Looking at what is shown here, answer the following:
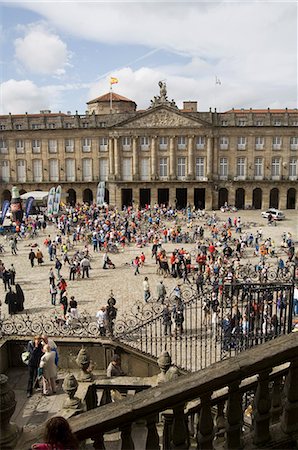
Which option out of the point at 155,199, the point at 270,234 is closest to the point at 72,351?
the point at 270,234

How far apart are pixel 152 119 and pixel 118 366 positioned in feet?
148

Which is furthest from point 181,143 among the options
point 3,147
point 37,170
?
point 3,147

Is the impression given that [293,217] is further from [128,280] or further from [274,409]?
[274,409]

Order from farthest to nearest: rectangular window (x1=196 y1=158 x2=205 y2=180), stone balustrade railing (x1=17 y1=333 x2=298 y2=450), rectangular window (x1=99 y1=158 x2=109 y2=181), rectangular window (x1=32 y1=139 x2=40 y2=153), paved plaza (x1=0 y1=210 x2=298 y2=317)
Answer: rectangular window (x1=32 y1=139 x2=40 y2=153) → rectangular window (x1=99 y1=158 x2=109 y2=181) → rectangular window (x1=196 y1=158 x2=205 y2=180) → paved plaza (x1=0 y1=210 x2=298 y2=317) → stone balustrade railing (x1=17 y1=333 x2=298 y2=450)

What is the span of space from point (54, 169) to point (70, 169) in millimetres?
2083

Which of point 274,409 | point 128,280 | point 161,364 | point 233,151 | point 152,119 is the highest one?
point 152,119

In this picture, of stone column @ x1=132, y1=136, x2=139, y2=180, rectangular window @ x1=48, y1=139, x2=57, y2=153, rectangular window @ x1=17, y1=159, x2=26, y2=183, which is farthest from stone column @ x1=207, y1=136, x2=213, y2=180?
rectangular window @ x1=17, y1=159, x2=26, y2=183

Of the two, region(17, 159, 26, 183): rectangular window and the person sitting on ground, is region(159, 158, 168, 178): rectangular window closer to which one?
region(17, 159, 26, 183): rectangular window

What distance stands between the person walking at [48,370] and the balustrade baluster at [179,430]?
210 inches

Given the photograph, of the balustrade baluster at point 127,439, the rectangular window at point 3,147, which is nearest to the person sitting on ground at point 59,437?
the balustrade baluster at point 127,439

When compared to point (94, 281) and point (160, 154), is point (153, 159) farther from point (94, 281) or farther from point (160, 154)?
point (94, 281)

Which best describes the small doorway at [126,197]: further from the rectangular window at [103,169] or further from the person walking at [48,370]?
the person walking at [48,370]

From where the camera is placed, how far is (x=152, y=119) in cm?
5172

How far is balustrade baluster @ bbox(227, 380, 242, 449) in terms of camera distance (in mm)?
3564
